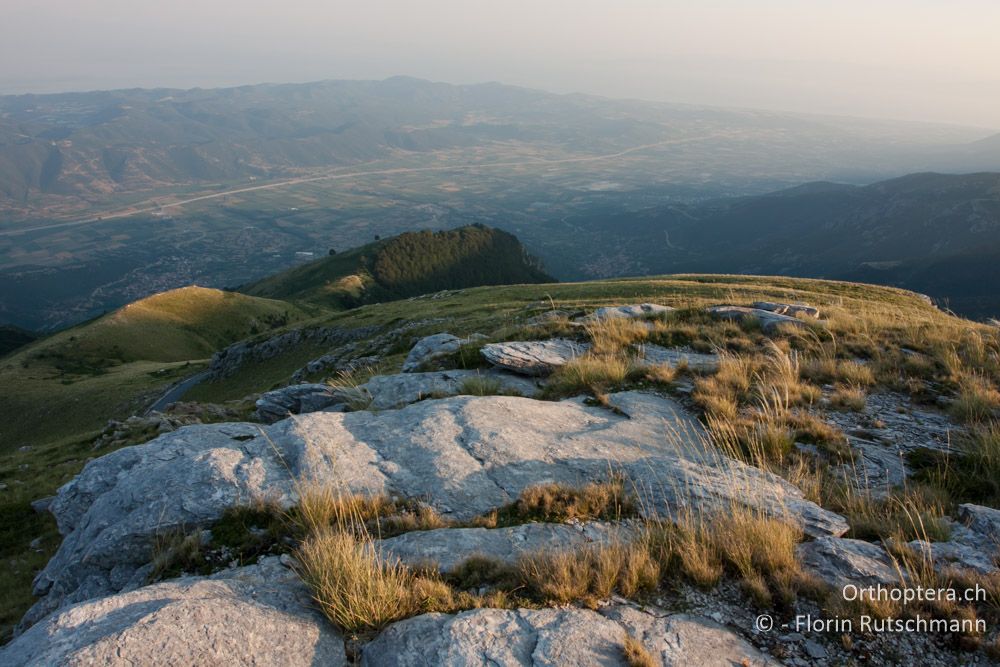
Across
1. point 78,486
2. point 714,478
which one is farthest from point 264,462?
point 714,478

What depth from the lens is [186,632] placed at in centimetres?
434

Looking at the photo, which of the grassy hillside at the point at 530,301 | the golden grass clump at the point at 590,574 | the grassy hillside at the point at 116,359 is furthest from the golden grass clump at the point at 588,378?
the grassy hillside at the point at 116,359

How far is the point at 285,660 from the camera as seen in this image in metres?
4.35

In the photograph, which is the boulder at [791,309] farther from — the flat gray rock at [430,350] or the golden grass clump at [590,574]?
the golden grass clump at [590,574]

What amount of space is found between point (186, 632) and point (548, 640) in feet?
10.2

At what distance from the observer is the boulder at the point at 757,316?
50.4ft

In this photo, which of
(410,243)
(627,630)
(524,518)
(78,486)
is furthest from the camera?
(410,243)

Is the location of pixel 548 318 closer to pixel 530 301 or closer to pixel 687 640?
pixel 687 640

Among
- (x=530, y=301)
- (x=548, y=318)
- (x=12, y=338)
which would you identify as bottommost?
(x=12, y=338)

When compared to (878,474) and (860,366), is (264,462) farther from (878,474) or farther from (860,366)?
(860,366)

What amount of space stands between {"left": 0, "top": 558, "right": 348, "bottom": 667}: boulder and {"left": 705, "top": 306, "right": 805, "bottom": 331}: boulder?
14.5m

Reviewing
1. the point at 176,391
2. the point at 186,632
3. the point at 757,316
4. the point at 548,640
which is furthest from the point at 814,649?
the point at 176,391

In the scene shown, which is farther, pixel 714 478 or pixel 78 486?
pixel 78 486

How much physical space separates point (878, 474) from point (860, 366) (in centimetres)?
433
